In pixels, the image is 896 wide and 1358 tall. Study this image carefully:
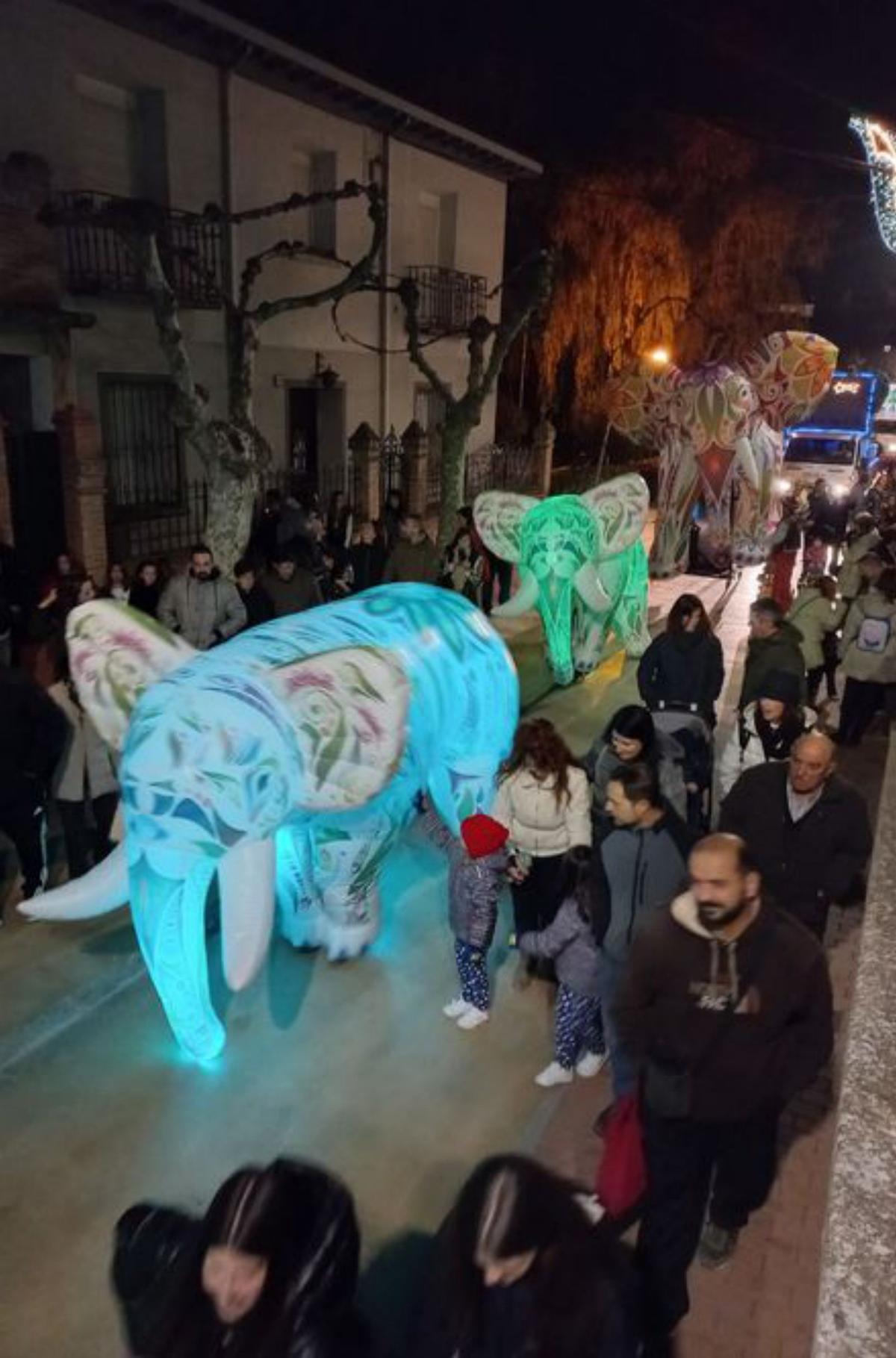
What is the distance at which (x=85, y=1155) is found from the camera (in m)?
3.87

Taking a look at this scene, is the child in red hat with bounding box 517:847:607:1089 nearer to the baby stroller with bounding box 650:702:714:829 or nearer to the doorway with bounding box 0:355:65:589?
the baby stroller with bounding box 650:702:714:829

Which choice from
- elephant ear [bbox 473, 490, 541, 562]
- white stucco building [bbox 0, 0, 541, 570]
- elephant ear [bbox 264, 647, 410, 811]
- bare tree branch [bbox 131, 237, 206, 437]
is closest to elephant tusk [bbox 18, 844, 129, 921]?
elephant ear [bbox 264, 647, 410, 811]

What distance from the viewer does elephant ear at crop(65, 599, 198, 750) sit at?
428 centimetres

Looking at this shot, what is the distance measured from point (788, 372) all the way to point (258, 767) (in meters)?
11.6

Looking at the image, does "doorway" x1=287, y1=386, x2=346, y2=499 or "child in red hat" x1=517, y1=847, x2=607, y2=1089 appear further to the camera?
"doorway" x1=287, y1=386, x2=346, y2=499

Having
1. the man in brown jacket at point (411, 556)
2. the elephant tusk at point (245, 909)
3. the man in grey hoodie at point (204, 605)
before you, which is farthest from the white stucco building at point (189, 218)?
the elephant tusk at point (245, 909)

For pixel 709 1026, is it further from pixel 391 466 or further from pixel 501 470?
pixel 501 470

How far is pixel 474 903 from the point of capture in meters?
4.42

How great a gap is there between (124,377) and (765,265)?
16724 millimetres

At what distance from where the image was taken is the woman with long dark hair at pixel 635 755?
13.7 feet

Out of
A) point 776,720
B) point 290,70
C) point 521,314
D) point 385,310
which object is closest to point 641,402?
point 521,314

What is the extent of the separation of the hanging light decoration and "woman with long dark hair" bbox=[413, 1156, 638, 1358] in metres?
15.5

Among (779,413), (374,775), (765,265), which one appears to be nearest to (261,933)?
(374,775)

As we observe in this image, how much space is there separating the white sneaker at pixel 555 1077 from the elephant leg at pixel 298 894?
1280mm
